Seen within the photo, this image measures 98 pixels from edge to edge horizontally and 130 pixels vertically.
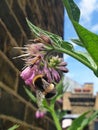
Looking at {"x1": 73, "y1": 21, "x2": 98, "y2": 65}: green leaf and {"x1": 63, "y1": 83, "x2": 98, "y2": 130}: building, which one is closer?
Result: {"x1": 73, "y1": 21, "x2": 98, "y2": 65}: green leaf

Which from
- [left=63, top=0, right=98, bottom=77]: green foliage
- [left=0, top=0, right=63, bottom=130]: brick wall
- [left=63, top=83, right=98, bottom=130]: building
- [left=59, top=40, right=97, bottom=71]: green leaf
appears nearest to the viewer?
[left=63, top=0, right=98, bottom=77]: green foliage

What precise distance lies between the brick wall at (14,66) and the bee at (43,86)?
141cm

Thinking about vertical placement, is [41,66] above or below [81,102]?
above

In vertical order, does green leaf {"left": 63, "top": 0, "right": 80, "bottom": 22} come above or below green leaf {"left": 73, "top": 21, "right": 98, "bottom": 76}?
above

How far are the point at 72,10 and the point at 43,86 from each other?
286mm

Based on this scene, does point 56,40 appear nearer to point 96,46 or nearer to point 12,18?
point 96,46


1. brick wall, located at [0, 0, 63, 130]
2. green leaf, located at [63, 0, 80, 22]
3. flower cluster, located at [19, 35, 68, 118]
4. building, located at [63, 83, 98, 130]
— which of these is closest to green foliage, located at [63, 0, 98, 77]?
green leaf, located at [63, 0, 80, 22]

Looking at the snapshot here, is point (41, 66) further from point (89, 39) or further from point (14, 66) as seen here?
point (14, 66)

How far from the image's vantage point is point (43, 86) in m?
0.93

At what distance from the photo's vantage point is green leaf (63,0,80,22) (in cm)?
65

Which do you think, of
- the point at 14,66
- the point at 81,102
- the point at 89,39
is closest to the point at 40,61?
the point at 89,39

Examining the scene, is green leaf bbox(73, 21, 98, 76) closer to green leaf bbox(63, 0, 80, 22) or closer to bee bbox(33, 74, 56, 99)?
green leaf bbox(63, 0, 80, 22)

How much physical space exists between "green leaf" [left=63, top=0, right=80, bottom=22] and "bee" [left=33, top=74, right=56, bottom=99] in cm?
22

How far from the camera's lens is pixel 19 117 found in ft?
9.16
